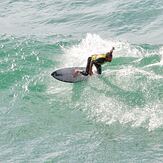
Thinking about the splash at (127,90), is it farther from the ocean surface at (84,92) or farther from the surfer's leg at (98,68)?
the surfer's leg at (98,68)

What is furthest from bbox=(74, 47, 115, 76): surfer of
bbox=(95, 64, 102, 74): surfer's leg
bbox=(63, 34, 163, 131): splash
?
bbox=(63, 34, 163, 131): splash

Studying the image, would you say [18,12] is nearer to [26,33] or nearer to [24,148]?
[26,33]

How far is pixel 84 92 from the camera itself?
24.3 m

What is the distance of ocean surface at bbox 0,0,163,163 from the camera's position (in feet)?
65.2

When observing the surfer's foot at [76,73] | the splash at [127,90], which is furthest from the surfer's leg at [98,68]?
the surfer's foot at [76,73]

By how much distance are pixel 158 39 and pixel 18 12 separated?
44.7 ft

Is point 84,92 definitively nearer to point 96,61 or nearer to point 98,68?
point 98,68

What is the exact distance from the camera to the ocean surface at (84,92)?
65.2 feet

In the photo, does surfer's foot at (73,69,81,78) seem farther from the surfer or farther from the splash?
the splash

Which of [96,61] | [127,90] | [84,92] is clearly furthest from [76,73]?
[127,90]

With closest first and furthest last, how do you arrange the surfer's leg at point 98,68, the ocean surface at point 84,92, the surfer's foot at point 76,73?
the ocean surface at point 84,92 → the surfer's leg at point 98,68 → the surfer's foot at point 76,73

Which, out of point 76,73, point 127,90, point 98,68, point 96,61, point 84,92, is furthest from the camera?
point 76,73

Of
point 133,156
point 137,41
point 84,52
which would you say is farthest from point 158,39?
point 133,156

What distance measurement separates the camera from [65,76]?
80.6 ft
